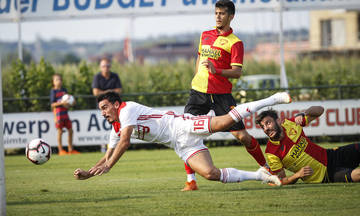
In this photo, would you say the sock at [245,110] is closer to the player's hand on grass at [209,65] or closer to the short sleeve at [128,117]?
the player's hand on grass at [209,65]

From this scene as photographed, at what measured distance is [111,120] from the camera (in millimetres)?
7227

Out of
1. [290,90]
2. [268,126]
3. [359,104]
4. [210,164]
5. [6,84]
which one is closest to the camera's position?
[210,164]

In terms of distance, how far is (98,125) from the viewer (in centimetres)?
1586

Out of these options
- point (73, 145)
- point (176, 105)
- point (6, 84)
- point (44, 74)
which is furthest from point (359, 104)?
point (6, 84)

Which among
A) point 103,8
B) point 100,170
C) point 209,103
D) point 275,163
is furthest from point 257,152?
point 103,8

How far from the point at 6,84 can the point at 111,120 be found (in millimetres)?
13075

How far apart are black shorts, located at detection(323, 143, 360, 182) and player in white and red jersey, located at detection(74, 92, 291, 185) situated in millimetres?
1235

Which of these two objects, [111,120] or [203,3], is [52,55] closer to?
[203,3]

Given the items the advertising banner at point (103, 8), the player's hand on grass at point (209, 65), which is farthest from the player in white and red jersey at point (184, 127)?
the advertising banner at point (103, 8)

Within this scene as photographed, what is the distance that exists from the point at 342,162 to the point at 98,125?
30.3 feet

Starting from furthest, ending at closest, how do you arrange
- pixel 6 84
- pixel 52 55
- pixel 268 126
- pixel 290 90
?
pixel 52 55 → pixel 6 84 → pixel 290 90 → pixel 268 126

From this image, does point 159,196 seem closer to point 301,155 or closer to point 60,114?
point 301,155

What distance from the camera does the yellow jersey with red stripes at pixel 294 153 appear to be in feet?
25.6

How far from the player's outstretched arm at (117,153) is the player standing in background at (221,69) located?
187 centimetres
